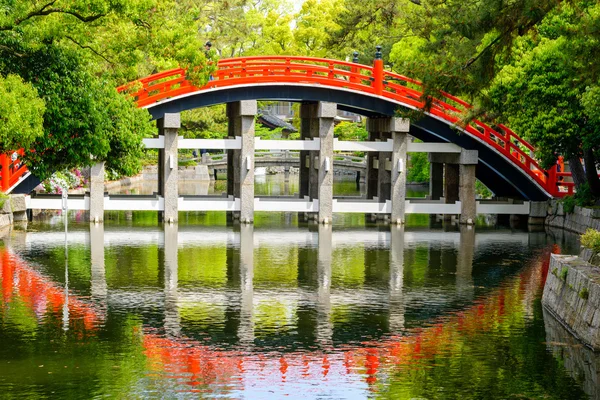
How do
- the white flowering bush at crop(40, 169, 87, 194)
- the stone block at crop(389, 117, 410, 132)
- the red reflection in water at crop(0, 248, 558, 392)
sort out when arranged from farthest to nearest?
the white flowering bush at crop(40, 169, 87, 194) → the stone block at crop(389, 117, 410, 132) → the red reflection in water at crop(0, 248, 558, 392)

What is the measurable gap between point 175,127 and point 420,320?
20.0 meters

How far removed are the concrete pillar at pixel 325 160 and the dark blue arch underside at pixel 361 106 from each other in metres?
0.51

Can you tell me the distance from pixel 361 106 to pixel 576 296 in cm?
2169

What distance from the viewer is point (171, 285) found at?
2534 centimetres

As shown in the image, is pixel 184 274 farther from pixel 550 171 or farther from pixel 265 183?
pixel 265 183

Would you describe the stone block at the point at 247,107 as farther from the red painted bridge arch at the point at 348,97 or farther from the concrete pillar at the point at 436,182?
the concrete pillar at the point at 436,182

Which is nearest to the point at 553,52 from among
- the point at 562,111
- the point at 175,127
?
the point at 562,111

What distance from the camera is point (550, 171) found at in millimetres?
42438

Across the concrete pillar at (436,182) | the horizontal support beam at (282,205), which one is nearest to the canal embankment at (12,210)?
the horizontal support beam at (282,205)

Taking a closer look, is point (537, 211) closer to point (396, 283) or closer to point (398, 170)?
point (398, 170)

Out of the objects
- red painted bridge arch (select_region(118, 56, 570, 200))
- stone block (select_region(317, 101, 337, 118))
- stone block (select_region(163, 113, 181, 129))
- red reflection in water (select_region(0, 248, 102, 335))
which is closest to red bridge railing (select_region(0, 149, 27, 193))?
red painted bridge arch (select_region(118, 56, 570, 200))

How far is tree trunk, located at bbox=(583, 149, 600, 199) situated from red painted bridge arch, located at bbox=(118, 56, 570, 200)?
2567mm

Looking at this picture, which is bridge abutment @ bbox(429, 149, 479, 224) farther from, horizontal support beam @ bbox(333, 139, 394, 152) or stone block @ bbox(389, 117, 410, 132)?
horizontal support beam @ bbox(333, 139, 394, 152)

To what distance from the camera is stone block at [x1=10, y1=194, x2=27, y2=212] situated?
124 feet
